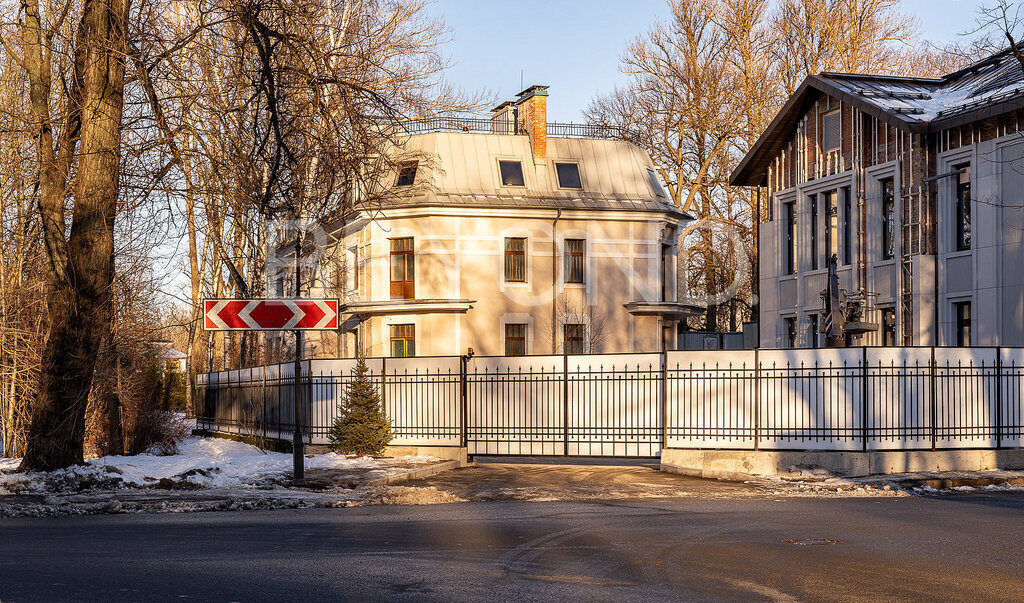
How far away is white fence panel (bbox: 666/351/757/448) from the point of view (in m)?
18.6

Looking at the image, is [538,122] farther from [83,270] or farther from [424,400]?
[83,270]

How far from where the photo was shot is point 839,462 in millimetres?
18031

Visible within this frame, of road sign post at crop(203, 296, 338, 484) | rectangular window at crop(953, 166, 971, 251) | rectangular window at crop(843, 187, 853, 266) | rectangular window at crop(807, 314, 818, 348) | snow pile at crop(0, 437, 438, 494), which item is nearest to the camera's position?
snow pile at crop(0, 437, 438, 494)

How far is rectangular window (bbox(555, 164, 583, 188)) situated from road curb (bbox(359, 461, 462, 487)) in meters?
30.9

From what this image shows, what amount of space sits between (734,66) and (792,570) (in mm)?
45044

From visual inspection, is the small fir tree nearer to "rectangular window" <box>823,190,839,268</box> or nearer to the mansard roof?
the mansard roof

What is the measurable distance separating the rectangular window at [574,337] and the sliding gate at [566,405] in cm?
A: 2774

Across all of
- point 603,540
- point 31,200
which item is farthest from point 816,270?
point 603,540

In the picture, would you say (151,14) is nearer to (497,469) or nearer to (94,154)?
(94,154)

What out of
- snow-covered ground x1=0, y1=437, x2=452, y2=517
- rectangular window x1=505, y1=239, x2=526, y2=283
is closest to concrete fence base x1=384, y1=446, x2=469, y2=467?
snow-covered ground x1=0, y1=437, x2=452, y2=517

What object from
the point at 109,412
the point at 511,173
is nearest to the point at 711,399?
the point at 109,412

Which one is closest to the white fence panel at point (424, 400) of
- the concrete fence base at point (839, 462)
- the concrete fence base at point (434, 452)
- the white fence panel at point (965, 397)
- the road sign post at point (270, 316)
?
→ the concrete fence base at point (434, 452)

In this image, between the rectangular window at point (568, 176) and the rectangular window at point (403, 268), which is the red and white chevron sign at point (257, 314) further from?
the rectangular window at point (568, 176)

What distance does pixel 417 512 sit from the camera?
13.2m
